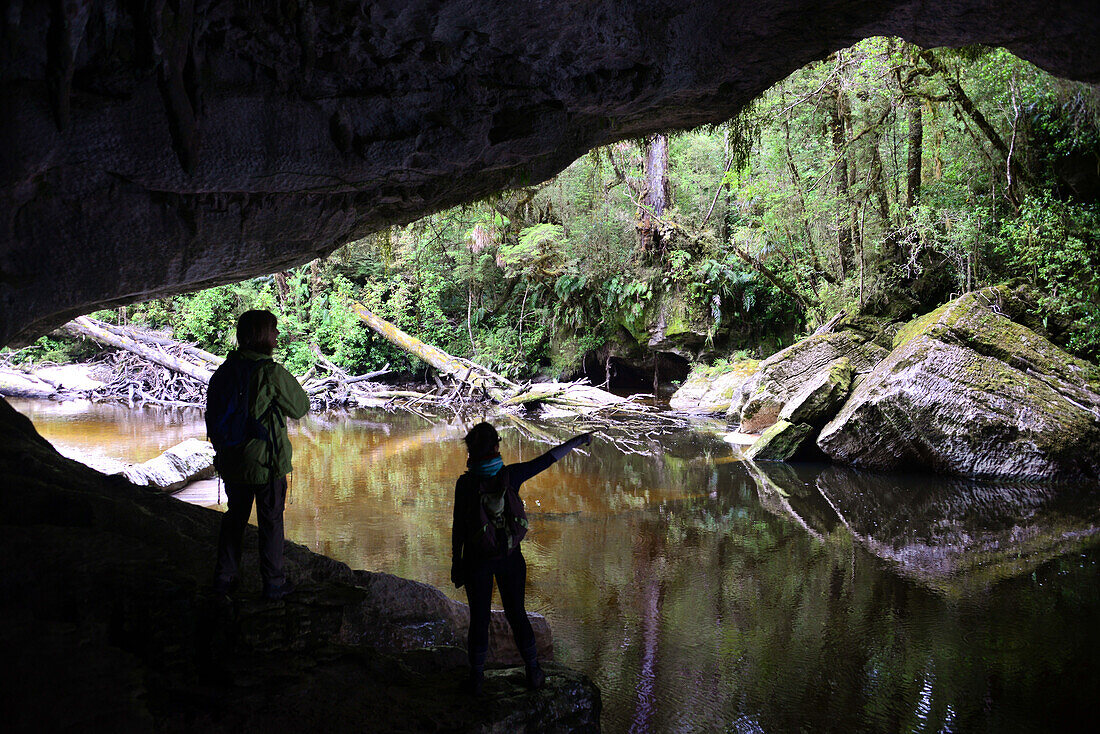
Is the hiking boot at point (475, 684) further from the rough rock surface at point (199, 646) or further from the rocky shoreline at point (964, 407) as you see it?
the rocky shoreline at point (964, 407)

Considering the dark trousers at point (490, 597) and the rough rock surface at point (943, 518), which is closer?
the dark trousers at point (490, 597)

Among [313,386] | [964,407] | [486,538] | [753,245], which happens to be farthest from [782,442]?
[313,386]

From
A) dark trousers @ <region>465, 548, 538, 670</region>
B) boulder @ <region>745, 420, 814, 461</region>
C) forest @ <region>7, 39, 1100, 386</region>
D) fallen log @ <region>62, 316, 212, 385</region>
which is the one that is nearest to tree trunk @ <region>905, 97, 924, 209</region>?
forest @ <region>7, 39, 1100, 386</region>

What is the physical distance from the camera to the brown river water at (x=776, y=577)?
443 centimetres

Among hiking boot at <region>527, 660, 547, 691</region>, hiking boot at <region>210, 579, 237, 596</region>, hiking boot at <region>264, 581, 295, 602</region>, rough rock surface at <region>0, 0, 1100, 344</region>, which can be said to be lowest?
hiking boot at <region>527, 660, 547, 691</region>

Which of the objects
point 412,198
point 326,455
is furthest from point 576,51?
point 326,455

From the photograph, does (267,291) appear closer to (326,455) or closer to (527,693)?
(326,455)

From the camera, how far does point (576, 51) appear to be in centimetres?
491

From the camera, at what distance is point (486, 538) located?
11.2 ft

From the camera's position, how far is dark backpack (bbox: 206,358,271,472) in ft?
12.1

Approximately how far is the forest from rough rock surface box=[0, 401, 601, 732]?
7588 millimetres

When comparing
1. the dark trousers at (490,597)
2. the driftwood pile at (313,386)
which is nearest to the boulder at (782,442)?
the driftwood pile at (313,386)

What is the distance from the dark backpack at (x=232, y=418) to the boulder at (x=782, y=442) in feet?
32.4

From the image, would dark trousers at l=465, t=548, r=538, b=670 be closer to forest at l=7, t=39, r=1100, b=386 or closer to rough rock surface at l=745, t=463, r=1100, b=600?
rough rock surface at l=745, t=463, r=1100, b=600
